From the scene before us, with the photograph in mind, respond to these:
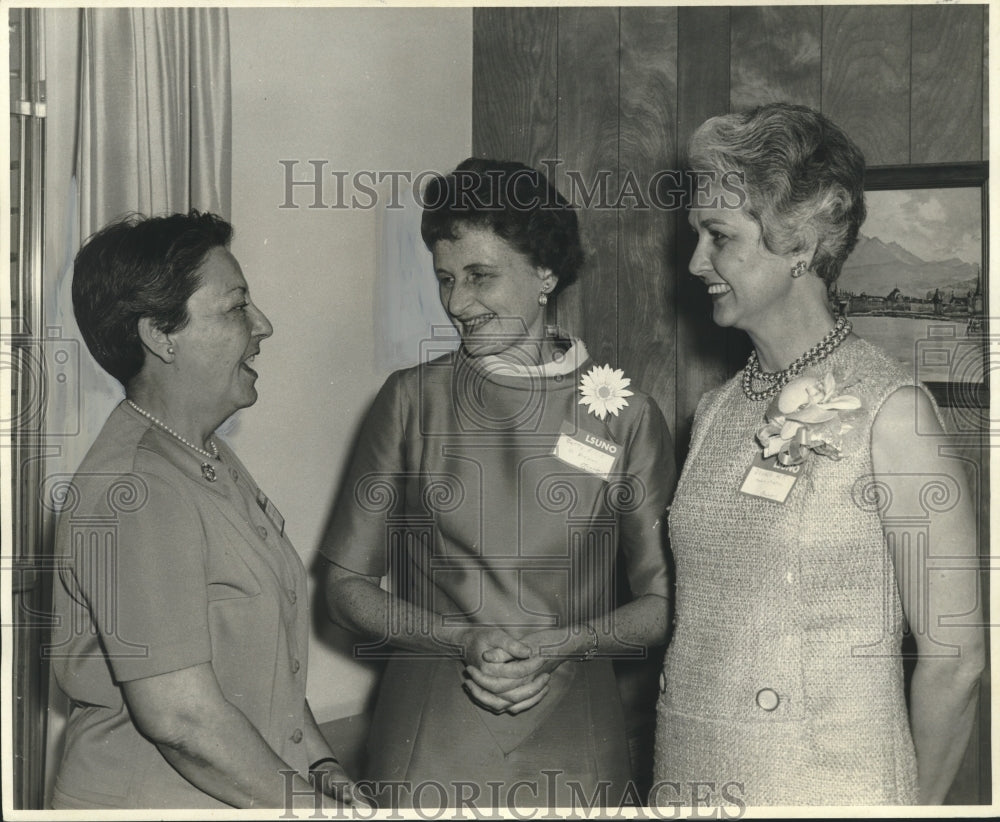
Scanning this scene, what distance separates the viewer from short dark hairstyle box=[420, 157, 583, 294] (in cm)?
217

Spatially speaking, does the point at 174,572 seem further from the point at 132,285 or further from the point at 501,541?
the point at 501,541

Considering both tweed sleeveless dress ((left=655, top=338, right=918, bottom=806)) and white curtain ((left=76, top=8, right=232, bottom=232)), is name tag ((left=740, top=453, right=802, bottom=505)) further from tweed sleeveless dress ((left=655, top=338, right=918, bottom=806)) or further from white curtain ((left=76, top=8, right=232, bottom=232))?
white curtain ((left=76, top=8, right=232, bottom=232))

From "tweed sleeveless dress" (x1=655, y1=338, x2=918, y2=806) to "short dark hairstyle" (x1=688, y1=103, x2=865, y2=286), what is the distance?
0.74 ft

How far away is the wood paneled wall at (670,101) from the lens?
8.86 feet

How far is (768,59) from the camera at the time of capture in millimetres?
2869

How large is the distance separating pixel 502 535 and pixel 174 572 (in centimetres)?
66

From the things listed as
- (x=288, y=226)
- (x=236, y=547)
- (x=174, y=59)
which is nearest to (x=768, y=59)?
(x=288, y=226)

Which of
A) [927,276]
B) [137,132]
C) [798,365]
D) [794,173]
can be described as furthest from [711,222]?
[137,132]

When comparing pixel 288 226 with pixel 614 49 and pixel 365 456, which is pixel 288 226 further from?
pixel 614 49

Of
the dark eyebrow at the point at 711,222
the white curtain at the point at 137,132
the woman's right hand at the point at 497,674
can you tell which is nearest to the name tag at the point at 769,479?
the dark eyebrow at the point at 711,222

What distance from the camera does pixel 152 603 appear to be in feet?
5.66

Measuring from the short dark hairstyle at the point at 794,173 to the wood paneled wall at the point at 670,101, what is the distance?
973 millimetres

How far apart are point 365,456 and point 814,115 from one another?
1.09 meters

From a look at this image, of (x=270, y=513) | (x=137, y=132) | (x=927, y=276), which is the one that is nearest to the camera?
(x=270, y=513)
